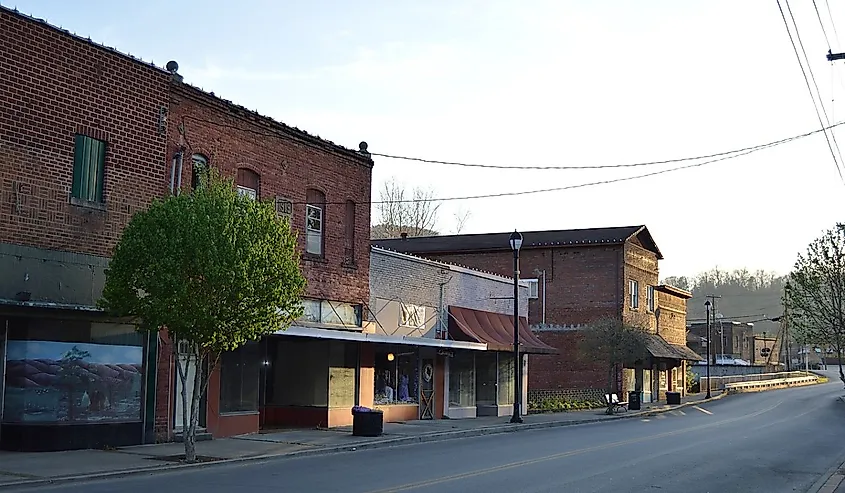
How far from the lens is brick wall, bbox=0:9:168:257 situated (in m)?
17.7

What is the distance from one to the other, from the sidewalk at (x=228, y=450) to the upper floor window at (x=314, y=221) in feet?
16.3

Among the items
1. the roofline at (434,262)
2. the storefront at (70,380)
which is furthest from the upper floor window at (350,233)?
the storefront at (70,380)

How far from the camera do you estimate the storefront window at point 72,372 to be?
58.9 ft

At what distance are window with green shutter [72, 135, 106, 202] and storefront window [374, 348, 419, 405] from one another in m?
11.7

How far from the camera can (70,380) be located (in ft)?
61.6

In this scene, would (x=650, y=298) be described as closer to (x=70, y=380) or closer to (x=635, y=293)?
(x=635, y=293)

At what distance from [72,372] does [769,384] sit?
6518cm

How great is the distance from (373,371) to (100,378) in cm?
1060

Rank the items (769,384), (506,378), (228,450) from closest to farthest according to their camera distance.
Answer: (228,450) < (506,378) < (769,384)

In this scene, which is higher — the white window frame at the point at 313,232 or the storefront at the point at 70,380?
the white window frame at the point at 313,232

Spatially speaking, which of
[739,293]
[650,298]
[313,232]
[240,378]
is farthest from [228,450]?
[739,293]

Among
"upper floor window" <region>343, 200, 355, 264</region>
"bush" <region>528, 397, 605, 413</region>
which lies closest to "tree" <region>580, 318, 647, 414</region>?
"bush" <region>528, 397, 605, 413</region>

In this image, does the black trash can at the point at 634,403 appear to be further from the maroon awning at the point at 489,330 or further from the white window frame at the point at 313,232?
the white window frame at the point at 313,232

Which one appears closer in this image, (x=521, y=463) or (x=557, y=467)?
(x=557, y=467)
